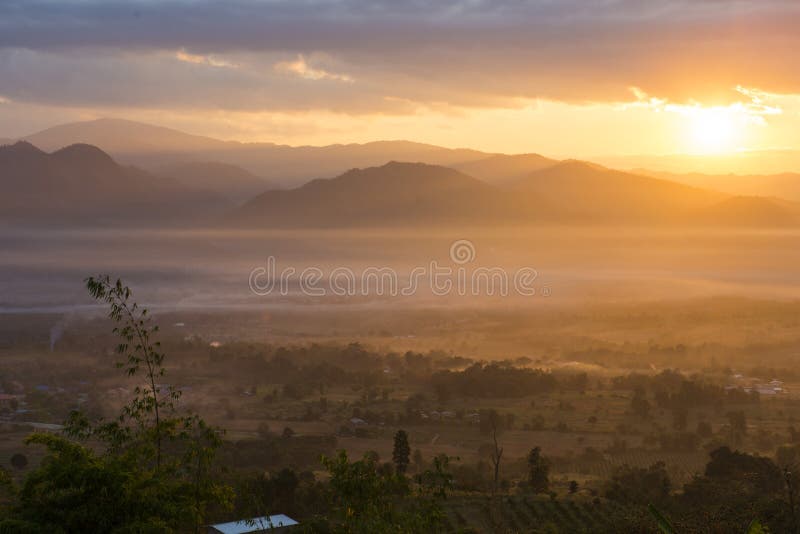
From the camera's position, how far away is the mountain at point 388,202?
179 meters

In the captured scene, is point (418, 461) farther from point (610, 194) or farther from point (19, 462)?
point (610, 194)

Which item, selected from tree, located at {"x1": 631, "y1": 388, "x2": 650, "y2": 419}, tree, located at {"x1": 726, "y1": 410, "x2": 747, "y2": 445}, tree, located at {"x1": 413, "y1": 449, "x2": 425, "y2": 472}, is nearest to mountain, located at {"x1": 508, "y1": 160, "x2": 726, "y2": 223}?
tree, located at {"x1": 631, "y1": 388, "x2": 650, "y2": 419}

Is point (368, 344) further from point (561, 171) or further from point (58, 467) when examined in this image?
point (561, 171)

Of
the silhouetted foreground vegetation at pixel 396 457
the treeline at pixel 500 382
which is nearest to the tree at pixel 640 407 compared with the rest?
the silhouetted foreground vegetation at pixel 396 457

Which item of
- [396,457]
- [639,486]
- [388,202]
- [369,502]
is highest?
[388,202]

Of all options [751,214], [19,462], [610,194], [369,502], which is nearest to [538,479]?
[19,462]

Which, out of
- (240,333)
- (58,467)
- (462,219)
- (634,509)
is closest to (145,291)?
(240,333)

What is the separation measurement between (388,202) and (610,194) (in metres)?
45.5

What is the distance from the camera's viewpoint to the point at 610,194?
19150 centimetres

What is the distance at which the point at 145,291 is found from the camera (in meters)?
120

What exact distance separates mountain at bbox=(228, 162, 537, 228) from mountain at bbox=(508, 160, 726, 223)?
1014 cm

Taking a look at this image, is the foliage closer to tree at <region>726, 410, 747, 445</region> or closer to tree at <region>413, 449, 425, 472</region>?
tree at <region>413, 449, 425, 472</region>

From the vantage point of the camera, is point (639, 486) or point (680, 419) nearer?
point (639, 486)

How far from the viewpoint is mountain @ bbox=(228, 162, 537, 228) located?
179m
